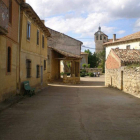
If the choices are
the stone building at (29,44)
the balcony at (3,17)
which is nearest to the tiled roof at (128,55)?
the stone building at (29,44)

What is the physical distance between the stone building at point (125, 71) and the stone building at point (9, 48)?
770 cm

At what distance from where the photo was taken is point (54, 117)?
713 centimetres

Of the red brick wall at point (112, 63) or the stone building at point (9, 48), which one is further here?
the red brick wall at point (112, 63)

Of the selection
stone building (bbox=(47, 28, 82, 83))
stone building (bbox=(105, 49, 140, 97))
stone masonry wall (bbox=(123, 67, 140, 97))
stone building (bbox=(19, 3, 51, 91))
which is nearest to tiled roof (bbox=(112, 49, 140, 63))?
stone building (bbox=(105, 49, 140, 97))

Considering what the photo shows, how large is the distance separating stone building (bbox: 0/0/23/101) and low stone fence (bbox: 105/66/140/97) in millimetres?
7621

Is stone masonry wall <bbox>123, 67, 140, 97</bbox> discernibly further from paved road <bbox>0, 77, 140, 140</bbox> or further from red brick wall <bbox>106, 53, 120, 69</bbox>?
paved road <bbox>0, 77, 140, 140</bbox>

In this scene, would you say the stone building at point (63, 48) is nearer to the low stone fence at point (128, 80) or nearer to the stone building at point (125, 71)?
the stone building at point (125, 71)

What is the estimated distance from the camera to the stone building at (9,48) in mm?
8922

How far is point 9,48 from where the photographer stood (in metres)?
10.7

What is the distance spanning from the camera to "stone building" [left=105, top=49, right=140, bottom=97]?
13.9 meters

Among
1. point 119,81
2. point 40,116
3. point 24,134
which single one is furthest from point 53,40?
point 24,134

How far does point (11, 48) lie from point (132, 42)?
108 ft

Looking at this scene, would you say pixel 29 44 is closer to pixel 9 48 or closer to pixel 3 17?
pixel 9 48

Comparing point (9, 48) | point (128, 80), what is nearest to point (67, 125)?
point (9, 48)
